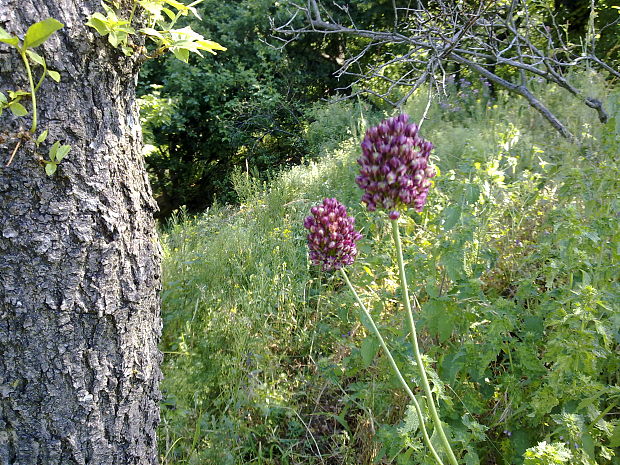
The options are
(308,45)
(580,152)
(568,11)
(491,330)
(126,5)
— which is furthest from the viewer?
(308,45)

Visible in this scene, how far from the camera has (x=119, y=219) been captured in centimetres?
149

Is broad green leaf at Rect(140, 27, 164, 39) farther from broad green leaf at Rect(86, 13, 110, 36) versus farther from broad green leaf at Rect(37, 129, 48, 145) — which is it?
broad green leaf at Rect(37, 129, 48, 145)

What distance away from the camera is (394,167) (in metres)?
1.13

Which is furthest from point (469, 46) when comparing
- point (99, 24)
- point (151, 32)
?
point (99, 24)

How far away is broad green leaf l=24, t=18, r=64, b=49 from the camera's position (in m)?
1.14

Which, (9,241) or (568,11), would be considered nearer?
(9,241)

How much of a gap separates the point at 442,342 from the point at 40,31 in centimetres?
186

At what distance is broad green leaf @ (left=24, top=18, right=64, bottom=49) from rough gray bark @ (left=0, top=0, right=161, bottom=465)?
9cm

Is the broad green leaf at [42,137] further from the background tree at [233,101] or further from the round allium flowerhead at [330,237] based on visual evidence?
the background tree at [233,101]

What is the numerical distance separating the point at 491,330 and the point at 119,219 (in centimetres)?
140

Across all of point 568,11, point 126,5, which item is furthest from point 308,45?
point 126,5

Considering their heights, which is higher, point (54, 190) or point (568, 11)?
point (54, 190)

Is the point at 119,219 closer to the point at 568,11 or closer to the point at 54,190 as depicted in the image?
the point at 54,190

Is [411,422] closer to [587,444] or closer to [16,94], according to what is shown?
[587,444]
